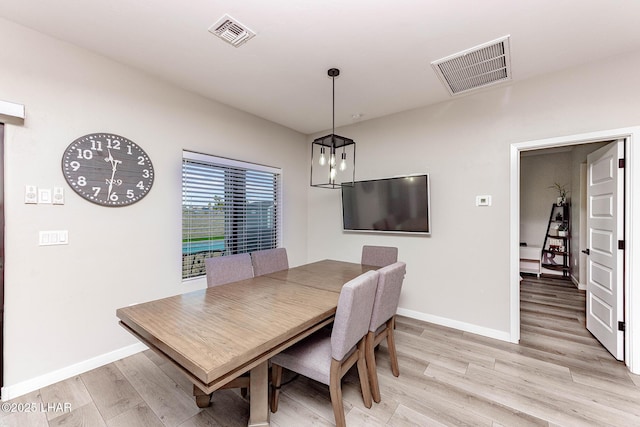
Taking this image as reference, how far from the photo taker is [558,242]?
531 centimetres

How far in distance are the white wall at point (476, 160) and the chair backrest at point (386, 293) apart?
1458mm

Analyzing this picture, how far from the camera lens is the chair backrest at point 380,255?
9.91ft

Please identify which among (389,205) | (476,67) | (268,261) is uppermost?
(476,67)

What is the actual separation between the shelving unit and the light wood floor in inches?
131

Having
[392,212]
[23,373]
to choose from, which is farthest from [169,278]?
[392,212]

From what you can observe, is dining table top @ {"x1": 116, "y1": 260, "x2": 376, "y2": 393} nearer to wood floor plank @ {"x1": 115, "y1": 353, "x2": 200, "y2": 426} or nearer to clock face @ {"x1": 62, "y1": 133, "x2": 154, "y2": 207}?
wood floor plank @ {"x1": 115, "y1": 353, "x2": 200, "y2": 426}

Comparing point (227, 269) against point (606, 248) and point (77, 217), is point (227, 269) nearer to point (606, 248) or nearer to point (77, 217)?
point (77, 217)

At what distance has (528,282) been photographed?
16.3ft

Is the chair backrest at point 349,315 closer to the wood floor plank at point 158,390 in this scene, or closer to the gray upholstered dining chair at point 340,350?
the gray upholstered dining chair at point 340,350

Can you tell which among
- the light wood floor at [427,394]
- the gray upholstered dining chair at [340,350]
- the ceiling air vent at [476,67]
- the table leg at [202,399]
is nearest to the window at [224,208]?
the light wood floor at [427,394]

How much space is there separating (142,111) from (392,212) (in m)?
3.01

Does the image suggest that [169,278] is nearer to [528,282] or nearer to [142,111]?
[142,111]

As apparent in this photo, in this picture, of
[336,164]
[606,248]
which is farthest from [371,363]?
[336,164]

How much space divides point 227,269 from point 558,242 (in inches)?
253
